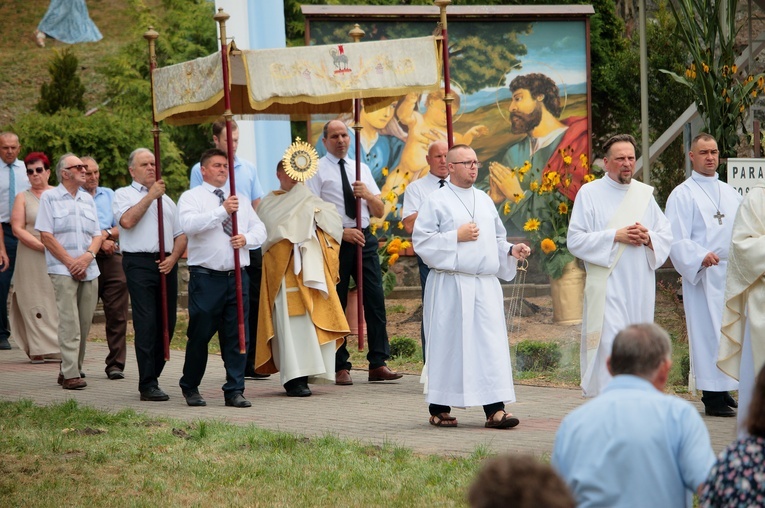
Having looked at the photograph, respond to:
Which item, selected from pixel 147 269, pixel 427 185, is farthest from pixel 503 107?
pixel 147 269

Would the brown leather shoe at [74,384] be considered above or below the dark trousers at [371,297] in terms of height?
below

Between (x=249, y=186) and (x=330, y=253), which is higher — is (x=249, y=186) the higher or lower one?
the higher one

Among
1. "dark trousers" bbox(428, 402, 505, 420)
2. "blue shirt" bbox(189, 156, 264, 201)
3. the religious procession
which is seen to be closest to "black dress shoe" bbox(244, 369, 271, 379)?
the religious procession

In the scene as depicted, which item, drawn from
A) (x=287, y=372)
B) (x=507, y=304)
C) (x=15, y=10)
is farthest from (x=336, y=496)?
(x=15, y=10)

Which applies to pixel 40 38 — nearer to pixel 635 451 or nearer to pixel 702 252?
pixel 702 252

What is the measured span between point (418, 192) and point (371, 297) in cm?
105

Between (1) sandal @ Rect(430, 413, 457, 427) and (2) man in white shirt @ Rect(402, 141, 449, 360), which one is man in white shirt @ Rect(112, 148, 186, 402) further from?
(1) sandal @ Rect(430, 413, 457, 427)

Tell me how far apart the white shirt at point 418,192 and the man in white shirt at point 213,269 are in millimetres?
1737

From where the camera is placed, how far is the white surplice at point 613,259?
849 cm

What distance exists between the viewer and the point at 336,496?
6.51 meters

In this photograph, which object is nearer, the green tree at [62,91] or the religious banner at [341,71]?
the religious banner at [341,71]

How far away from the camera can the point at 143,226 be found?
1027 centimetres

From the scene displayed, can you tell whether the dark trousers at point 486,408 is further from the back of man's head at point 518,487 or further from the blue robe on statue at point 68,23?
the blue robe on statue at point 68,23

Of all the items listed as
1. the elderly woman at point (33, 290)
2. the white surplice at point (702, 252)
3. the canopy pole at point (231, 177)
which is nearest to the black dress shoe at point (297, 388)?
the canopy pole at point (231, 177)
